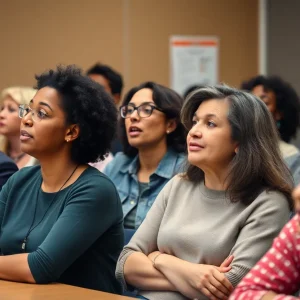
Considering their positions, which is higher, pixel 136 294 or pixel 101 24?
pixel 101 24

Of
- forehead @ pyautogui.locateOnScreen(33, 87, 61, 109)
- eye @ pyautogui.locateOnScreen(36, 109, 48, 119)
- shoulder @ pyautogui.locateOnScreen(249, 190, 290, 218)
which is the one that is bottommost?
shoulder @ pyautogui.locateOnScreen(249, 190, 290, 218)

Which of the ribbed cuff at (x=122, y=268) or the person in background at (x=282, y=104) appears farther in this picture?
the person in background at (x=282, y=104)

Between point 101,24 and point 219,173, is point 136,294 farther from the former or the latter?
point 101,24

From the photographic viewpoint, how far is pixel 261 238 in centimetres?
226

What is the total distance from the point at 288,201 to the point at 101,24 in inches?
155

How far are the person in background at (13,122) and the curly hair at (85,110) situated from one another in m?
1.43

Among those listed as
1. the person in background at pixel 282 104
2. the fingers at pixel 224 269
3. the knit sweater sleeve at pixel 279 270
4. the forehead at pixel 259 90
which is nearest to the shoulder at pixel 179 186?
the fingers at pixel 224 269

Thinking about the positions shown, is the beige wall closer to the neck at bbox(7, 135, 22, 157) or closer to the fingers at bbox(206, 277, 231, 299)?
the neck at bbox(7, 135, 22, 157)

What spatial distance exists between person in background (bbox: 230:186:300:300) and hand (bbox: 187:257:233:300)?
342mm

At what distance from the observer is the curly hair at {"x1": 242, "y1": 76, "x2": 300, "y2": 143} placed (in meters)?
4.27

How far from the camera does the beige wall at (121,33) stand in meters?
5.74

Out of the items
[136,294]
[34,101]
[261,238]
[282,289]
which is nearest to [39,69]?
[34,101]

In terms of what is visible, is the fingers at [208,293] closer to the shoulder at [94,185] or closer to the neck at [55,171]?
the shoulder at [94,185]

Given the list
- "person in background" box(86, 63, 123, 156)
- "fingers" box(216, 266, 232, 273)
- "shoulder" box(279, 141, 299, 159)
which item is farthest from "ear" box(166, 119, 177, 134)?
"person in background" box(86, 63, 123, 156)
